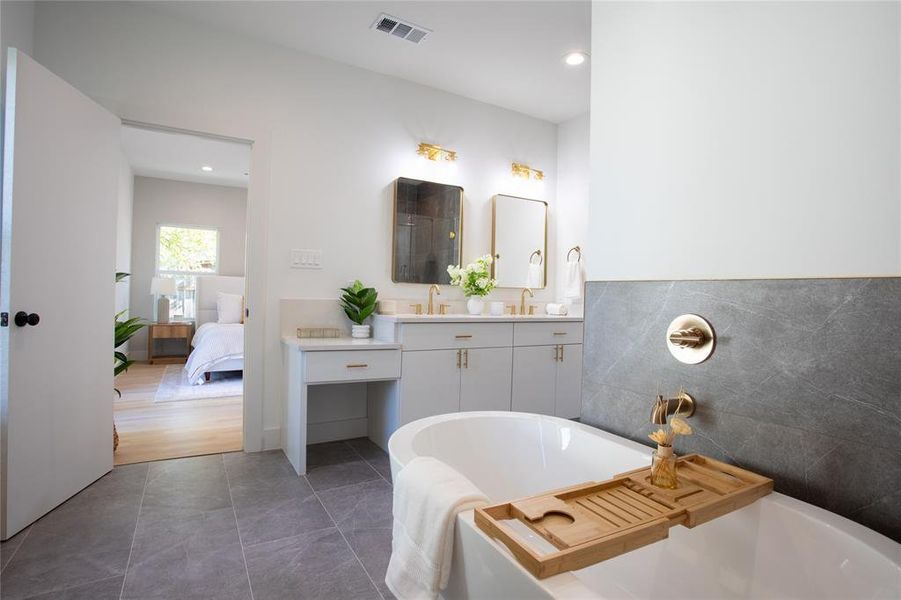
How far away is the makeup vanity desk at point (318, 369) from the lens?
237 cm

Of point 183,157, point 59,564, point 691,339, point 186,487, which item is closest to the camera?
point 691,339

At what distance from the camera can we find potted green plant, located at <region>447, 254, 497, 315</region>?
3191 mm

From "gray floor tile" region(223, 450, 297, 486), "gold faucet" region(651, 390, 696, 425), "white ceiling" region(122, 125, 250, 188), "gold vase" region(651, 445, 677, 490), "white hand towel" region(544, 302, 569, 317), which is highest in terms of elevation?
"white ceiling" region(122, 125, 250, 188)

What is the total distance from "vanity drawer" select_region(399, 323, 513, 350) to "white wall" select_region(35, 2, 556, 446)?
59 centimetres

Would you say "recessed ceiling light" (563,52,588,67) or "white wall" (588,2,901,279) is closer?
"white wall" (588,2,901,279)

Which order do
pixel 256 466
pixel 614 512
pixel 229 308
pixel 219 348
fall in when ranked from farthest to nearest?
1. pixel 229 308
2. pixel 219 348
3. pixel 256 466
4. pixel 614 512

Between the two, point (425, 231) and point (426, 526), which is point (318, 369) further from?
point (426, 526)

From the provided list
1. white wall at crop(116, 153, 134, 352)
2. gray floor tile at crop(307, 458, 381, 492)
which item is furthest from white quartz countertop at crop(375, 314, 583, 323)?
white wall at crop(116, 153, 134, 352)

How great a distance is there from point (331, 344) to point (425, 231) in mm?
1204

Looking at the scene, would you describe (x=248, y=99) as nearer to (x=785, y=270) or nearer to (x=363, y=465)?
(x=363, y=465)

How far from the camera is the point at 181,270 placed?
636 cm

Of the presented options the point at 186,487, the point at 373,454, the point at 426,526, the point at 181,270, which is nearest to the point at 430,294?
A: the point at 373,454

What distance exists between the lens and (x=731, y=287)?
1.10 metres

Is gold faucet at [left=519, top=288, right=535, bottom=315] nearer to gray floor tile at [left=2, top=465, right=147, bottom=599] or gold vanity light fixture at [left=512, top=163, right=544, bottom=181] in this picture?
gold vanity light fixture at [left=512, top=163, right=544, bottom=181]
